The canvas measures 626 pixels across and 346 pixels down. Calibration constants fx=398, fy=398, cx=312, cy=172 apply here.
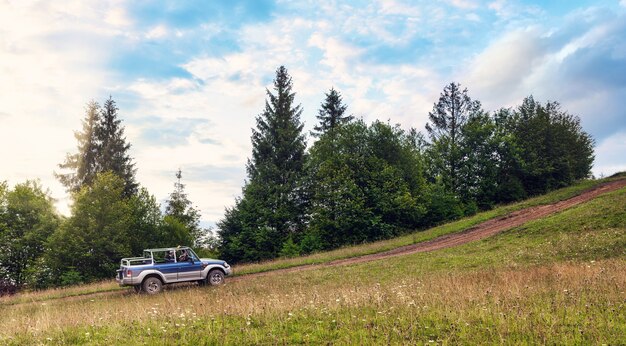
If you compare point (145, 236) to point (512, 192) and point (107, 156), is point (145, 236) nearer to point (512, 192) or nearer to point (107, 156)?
point (107, 156)

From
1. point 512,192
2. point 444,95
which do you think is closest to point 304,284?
point 512,192

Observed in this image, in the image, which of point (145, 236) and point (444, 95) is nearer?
point (145, 236)

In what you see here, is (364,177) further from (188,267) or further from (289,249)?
(188,267)

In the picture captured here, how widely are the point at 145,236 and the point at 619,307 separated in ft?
138

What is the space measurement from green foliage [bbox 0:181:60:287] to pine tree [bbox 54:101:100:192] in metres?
3.49

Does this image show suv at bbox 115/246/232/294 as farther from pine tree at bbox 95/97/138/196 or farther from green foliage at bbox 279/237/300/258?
pine tree at bbox 95/97/138/196

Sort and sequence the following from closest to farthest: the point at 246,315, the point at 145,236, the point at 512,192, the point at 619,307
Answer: the point at 619,307 < the point at 246,315 < the point at 145,236 < the point at 512,192

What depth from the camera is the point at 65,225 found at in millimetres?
37625

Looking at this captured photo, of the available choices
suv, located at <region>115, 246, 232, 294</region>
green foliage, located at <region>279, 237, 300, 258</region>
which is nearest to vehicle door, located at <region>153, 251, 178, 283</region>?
suv, located at <region>115, 246, 232, 294</region>

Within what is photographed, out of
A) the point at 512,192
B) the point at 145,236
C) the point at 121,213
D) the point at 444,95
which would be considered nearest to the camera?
the point at 121,213

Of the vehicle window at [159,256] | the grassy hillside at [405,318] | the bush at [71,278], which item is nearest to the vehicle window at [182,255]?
the vehicle window at [159,256]

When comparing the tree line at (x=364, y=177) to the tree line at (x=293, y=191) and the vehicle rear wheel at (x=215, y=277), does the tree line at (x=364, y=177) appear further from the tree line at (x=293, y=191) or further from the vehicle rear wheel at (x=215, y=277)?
the vehicle rear wheel at (x=215, y=277)

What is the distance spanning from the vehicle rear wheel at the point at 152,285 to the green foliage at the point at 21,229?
95.2ft

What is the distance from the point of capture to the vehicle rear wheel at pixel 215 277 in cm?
2109
